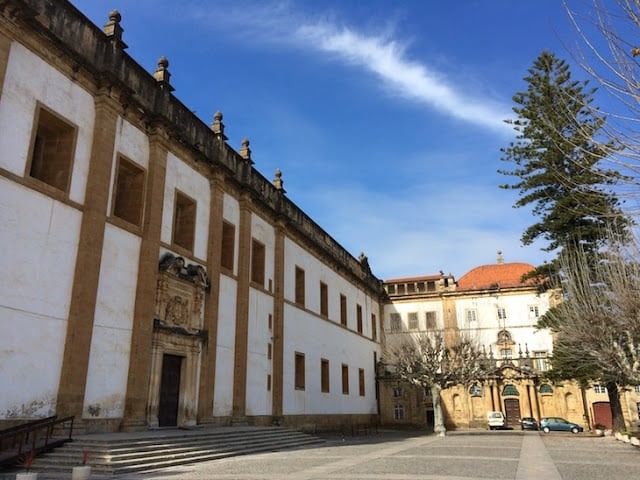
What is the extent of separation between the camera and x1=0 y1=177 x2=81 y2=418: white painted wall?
1102 cm

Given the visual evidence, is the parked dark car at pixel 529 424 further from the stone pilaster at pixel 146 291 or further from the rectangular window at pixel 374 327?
the stone pilaster at pixel 146 291

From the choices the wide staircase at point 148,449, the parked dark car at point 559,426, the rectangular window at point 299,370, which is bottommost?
the parked dark car at point 559,426

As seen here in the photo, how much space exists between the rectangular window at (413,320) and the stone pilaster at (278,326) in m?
20.3

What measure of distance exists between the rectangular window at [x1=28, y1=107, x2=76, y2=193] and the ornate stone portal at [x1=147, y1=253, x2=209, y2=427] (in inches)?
157

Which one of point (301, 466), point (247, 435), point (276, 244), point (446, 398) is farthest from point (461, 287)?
point (301, 466)

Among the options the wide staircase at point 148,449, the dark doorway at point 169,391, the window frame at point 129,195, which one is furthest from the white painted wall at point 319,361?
the window frame at point 129,195

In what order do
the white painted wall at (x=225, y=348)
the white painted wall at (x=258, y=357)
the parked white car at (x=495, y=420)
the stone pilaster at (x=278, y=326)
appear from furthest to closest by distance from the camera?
1. the parked white car at (x=495, y=420)
2. the stone pilaster at (x=278, y=326)
3. the white painted wall at (x=258, y=357)
4. the white painted wall at (x=225, y=348)

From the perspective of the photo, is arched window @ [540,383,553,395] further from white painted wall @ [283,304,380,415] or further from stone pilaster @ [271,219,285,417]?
stone pilaster @ [271,219,285,417]

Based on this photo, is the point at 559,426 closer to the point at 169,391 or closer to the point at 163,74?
the point at 169,391

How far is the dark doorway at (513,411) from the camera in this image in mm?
37469

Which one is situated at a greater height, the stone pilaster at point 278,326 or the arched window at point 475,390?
the stone pilaster at point 278,326

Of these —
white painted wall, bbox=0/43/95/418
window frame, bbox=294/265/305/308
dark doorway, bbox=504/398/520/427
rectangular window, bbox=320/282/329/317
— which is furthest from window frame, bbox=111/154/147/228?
dark doorway, bbox=504/398/520/427

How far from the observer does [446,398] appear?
38656 mm

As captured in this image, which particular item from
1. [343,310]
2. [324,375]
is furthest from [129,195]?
[343,310]
